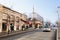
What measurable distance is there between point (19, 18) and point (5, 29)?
16.3 metres

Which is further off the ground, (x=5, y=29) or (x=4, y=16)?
(x=4, y=16)

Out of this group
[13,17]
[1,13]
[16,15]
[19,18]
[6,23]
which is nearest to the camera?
[1,13]

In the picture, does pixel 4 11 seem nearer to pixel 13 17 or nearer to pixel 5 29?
pixel 5 29

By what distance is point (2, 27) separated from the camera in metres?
49.0

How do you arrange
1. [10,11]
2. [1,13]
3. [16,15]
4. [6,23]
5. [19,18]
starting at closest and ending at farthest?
[1,13] < [6,23] < [10,11] < [16,15] < [19,18]

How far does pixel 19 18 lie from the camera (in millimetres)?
66688

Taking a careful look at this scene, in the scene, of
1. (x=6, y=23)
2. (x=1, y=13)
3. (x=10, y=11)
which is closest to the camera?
(x=1, y=13)

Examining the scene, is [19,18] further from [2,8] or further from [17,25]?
[2,8]

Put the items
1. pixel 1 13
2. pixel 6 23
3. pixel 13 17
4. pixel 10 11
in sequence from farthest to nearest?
pixel 13 17, pixel 10 11, pixel 6 23, pixel 1 13

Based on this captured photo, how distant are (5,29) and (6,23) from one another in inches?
72.1

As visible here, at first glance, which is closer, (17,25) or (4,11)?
(4,11)

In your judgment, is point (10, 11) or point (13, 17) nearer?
point (10, 11)

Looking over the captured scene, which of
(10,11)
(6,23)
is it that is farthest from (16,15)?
(6,23)

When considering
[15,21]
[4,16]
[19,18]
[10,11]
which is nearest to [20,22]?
[19,18]
